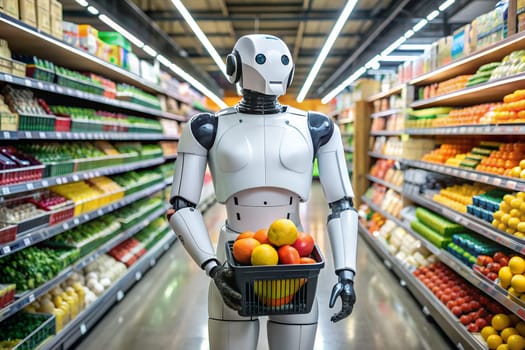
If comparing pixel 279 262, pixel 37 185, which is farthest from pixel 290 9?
pixel 279 262

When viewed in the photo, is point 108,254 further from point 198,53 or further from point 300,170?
point 198,53

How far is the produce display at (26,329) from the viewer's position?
2904 millimetres

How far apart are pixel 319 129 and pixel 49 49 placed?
236cm

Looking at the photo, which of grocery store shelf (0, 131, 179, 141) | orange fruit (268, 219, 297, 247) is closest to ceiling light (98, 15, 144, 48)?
grocery store shelf (0, 131, 179, 141)

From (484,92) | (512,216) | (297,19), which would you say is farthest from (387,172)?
(512,216)

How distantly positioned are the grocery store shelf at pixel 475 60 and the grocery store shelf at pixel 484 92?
0.24m

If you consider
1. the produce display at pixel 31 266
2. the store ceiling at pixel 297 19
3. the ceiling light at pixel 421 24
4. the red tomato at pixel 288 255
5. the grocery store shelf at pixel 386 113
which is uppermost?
the store ceiling at pixel 297 19

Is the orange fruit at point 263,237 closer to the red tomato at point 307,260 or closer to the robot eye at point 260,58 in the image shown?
the red tomato at point 307,260

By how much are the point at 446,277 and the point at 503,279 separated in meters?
1.40

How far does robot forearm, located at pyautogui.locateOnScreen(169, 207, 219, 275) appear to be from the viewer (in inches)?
89.6

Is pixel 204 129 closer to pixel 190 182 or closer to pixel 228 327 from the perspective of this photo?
pixel 190 182

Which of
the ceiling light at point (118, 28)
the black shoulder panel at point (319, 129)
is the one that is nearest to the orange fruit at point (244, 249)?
the black shoulder panel at point (319, 129)

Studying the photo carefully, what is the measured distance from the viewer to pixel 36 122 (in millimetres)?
3246

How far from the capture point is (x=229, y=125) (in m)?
2.46
